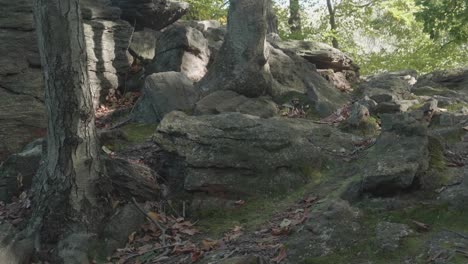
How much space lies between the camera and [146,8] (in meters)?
16.1

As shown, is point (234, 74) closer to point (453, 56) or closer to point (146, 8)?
point (146, 8)

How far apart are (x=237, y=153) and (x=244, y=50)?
4083 millimetres

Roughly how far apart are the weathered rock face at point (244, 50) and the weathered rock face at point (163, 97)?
47cm

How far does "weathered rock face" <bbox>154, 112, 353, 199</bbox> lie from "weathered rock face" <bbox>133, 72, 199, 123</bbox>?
9.20 feet

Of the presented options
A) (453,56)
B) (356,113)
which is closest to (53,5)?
(356,113)

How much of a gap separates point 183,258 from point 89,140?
2053 mm

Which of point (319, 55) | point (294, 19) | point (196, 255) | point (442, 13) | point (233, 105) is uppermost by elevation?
point (442, 13)

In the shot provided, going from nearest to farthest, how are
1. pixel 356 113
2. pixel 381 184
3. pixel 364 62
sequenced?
pixel 381 184 → pixel 356 113 → pixel 364 62

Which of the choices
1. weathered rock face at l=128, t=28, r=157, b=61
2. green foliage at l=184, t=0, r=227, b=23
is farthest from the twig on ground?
green foliage at l=184, t=0, r=227, b=23

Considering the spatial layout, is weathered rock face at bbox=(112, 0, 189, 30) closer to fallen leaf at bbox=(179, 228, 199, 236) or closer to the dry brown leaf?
fallen leaf at bbox=(179, 228, 199, 236)

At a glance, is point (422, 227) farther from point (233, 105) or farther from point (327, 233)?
point (233, 105)

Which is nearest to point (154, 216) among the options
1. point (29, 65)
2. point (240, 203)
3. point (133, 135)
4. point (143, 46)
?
point (240, 203)

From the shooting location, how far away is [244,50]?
35.8ft

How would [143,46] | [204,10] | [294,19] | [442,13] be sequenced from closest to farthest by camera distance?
[442,13], [143,46], [204,10], [294,19]
